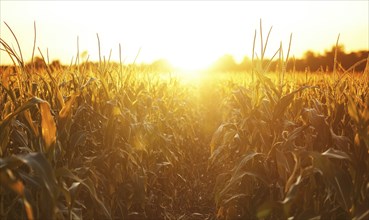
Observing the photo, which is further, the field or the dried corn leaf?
the field

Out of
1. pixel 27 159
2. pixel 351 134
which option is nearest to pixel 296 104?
pixel 351 134

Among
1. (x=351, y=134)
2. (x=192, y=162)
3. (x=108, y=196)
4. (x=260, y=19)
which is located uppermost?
(x=260, y=19)

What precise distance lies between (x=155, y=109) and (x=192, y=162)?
137cm

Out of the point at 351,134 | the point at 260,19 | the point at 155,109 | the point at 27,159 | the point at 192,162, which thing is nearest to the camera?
the point at 27,159

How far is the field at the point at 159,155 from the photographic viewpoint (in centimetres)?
200

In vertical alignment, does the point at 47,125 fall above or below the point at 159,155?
above

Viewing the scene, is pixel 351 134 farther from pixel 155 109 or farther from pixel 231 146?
pixel 155 109

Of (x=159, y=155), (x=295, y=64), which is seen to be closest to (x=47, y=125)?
(x=159, y=155)

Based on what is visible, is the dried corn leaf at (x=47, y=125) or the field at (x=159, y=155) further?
the field at (x=159, y=155)

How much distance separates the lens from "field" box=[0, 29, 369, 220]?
6.56 feet

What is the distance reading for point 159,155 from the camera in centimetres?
468

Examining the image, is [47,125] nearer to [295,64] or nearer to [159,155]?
[159,155]

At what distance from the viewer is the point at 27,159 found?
59.0 inches

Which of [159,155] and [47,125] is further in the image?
[159,155]
